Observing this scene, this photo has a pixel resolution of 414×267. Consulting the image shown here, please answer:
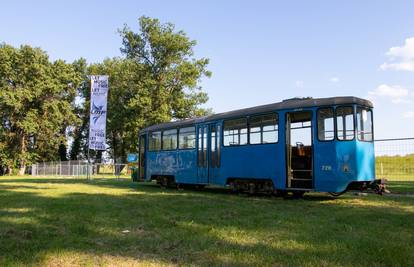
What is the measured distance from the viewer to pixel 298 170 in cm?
1427

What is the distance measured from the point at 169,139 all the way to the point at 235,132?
16.6 ft

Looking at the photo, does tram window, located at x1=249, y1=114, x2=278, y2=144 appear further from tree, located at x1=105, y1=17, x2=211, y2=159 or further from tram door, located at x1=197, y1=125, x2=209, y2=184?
tree, located at x1=105, y1=17, x2=211, y2=159

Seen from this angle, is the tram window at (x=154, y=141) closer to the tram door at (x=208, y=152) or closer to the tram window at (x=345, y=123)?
the tram door at (x=208, y=152)

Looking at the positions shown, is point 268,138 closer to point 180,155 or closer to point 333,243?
point 180,155

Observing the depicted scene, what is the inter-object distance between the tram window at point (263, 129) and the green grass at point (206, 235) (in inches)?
138

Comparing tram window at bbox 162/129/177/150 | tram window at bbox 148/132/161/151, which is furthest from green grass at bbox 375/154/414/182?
tram window at bbox 148/132/161/151

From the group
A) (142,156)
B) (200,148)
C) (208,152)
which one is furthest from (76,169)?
(208,152)

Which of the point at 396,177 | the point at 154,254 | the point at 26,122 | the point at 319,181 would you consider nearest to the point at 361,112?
the point at 319,181

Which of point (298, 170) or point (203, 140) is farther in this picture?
point (203, 140)

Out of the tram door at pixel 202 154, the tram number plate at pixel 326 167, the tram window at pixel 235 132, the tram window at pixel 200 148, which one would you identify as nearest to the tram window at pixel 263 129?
the tram window at pixel 235 132

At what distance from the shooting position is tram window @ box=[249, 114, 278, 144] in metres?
14.8

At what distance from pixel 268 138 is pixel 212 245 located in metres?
8.74

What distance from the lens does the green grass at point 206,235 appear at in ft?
19.2

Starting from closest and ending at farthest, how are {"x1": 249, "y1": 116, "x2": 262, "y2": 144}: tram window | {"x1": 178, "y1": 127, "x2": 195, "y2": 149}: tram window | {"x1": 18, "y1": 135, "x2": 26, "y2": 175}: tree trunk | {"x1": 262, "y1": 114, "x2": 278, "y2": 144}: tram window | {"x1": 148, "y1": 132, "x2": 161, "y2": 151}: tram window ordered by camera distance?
{"x1": 262, "y1": 114, "x2": 278, "y2": 144}: tram window
{"x1": 249, "y1": 116, "x2": 262, "y2": 144}: tram window
{"x1": 178, "y1": 127, "x2": 195, "y2": 149}: tram window
{"x1": 148, "y1": 132, "x2": 161, "y2": 151}: tram window
{"x1": 18, "y1": 135, "x2": 26, "y2": 175}: tree trunk
